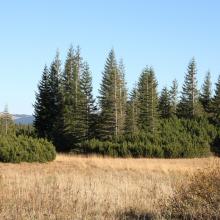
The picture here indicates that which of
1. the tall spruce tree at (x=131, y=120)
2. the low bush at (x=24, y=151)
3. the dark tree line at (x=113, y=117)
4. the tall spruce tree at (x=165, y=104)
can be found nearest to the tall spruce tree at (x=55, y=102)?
the dark tree line at (x=113, y=117)

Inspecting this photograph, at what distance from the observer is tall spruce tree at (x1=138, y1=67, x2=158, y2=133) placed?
6496 centimetres

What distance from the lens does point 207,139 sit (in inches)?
2469

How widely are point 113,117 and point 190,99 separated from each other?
16043 millimetres

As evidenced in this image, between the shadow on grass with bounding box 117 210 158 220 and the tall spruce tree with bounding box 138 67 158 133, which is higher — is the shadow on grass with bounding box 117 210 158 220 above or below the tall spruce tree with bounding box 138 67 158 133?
below

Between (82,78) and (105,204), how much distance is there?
189ft

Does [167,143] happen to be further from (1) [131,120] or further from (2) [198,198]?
(2) [198,198]

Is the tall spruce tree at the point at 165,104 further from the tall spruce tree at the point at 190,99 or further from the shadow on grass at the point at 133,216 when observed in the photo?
the shadow on grass at the point at 133,216

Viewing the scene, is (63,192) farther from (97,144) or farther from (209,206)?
(97,144)

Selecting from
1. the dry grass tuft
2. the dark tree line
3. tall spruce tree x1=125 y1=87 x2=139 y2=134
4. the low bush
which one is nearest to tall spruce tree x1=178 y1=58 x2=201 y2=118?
the dark tree line

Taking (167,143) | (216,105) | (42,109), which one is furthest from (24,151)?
(216,105)

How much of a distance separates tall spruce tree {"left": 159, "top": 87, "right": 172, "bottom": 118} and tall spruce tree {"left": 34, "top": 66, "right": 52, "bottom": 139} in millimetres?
19070

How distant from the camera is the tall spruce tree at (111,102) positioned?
204 ft

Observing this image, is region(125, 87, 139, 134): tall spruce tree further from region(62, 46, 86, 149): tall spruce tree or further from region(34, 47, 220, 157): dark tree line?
region(62, 46, 86, 149): tall spruce tree

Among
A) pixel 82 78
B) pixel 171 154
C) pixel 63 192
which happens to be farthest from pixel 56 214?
pixel 82 78
